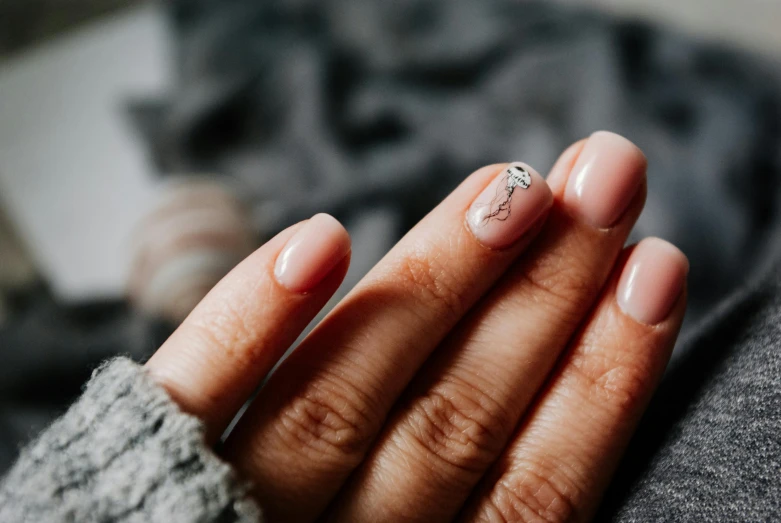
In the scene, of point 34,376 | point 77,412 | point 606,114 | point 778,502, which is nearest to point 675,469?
point 778,502

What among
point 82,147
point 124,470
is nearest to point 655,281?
point 124,470

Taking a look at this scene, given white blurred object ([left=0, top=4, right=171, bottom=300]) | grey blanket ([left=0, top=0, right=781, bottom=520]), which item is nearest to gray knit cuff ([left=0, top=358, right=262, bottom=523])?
grey blanket ([left=0, top=0, right=781, bottom=520])

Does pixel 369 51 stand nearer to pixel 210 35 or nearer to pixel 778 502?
pixel 210 35

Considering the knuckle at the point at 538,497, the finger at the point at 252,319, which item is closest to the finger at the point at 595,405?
the knuckle at the point at 538,497

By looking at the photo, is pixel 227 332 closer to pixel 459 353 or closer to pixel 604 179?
pixel 459 353

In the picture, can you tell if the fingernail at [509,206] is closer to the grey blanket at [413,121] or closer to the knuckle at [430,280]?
the knuckle at [430,280]

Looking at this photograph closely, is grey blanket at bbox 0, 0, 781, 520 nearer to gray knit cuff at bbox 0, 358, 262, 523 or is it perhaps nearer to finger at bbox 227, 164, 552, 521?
finger at bbox 227, 164, 552, 521
